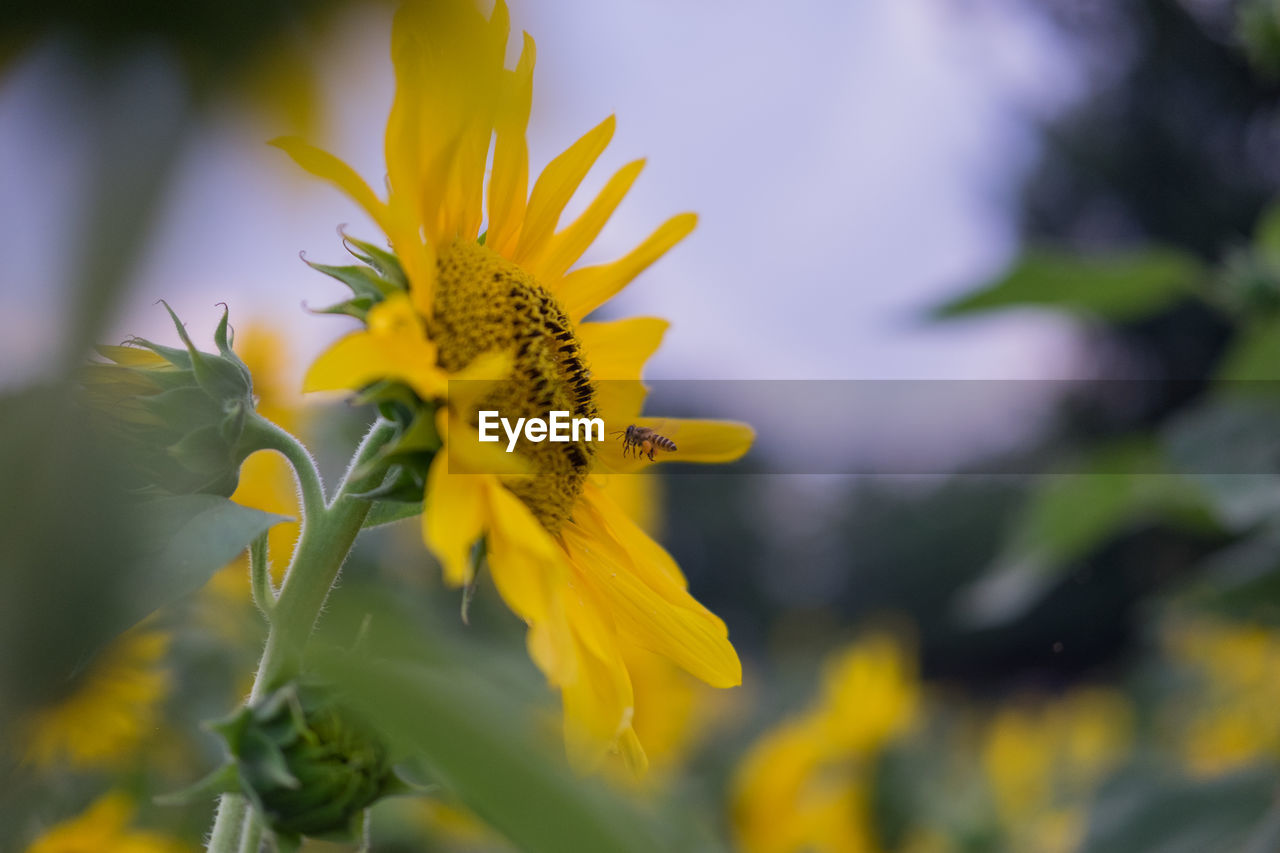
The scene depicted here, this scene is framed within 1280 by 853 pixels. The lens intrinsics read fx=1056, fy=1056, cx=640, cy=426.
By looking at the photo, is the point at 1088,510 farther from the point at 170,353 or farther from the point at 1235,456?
the point at 170,353

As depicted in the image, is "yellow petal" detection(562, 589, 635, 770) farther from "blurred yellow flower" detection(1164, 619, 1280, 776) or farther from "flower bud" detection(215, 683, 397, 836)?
"blurred yellow flower" detection(1164, 619, 1280, 776)

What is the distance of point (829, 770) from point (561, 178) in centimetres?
103

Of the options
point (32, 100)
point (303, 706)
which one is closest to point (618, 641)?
point (303, 706)

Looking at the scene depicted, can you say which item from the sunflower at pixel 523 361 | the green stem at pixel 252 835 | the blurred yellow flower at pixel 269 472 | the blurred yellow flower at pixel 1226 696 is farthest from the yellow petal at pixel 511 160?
the blurred yellow flower at pixel 1226 696

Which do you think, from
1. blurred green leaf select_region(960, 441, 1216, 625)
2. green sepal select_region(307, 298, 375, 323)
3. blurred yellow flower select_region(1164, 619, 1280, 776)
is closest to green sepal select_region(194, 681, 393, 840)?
green sepal select_region(307, 298, 375, 323)

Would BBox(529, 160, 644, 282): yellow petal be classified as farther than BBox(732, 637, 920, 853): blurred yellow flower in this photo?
No

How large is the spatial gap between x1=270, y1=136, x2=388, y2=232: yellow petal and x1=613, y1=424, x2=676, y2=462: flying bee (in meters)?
0.14

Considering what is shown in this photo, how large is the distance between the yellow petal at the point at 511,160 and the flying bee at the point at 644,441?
83 millimetres

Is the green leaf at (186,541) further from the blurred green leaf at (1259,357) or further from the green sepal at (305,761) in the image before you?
the blurred green leaf at (1259,357)

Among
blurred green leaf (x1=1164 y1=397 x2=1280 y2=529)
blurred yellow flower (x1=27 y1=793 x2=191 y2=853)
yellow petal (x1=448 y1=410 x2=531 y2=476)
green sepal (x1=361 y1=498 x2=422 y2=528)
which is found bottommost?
blurred yellow flower (x1=27 y1=793 x2=191 y2=853)

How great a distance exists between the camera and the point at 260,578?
0.97 ft

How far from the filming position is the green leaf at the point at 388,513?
0.31 meters

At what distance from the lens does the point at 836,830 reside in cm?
101

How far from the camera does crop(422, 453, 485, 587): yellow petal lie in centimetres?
24
